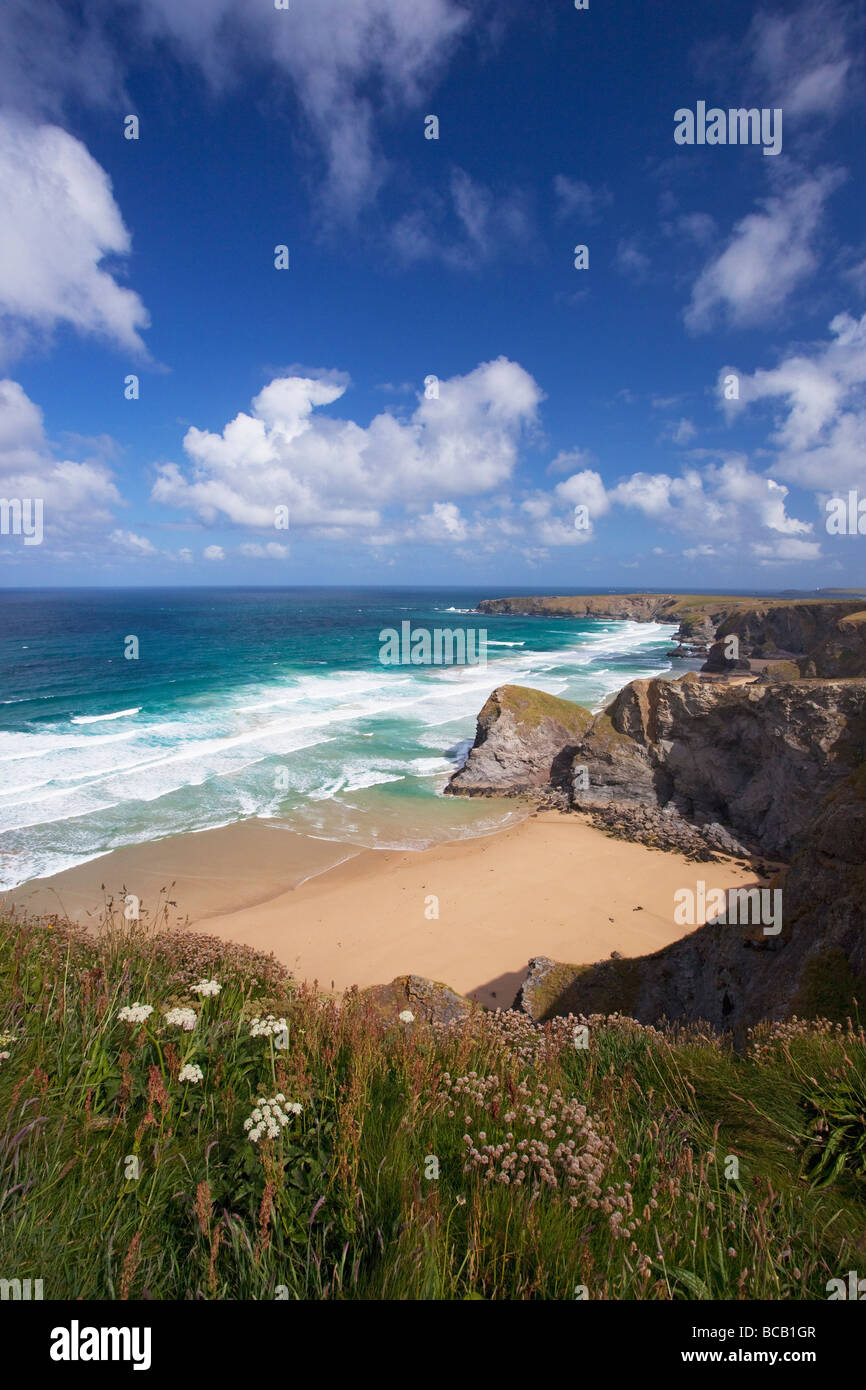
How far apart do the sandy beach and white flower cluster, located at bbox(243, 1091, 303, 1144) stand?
9312 millimetres

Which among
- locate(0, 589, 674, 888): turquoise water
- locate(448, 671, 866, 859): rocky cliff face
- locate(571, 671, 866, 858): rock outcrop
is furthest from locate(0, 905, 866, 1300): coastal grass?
locate(0, 589, 674, 888): turquoise water

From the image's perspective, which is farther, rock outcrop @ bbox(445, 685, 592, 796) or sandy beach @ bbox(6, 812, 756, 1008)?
rock outcrop @ bbox(445, 685, 592, 796)

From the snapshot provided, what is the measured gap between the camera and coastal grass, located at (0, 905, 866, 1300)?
2.38m

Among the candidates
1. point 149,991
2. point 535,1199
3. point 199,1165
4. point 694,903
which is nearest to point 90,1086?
point 199,1165

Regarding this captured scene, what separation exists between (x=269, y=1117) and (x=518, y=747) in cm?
2409

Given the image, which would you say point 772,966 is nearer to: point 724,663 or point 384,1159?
point 384,1159

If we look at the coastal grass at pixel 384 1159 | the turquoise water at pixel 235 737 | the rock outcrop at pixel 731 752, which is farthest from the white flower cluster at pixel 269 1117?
the rock outcrop at pixel 731 752

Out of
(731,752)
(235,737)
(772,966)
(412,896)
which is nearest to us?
(772,966)

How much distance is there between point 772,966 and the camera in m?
8.15

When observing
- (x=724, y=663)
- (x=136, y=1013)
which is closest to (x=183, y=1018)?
(x=136, y=1013)

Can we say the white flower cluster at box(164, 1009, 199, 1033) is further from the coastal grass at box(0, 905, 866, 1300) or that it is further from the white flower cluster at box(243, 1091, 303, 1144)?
the white flower cluster at box(243, 1091, 303, 1144)

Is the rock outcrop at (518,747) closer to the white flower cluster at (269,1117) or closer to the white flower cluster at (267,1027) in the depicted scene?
the white flower cluster at (267,1027)

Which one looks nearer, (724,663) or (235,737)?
(235,737)

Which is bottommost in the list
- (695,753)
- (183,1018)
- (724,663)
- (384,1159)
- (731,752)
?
(695,753)
